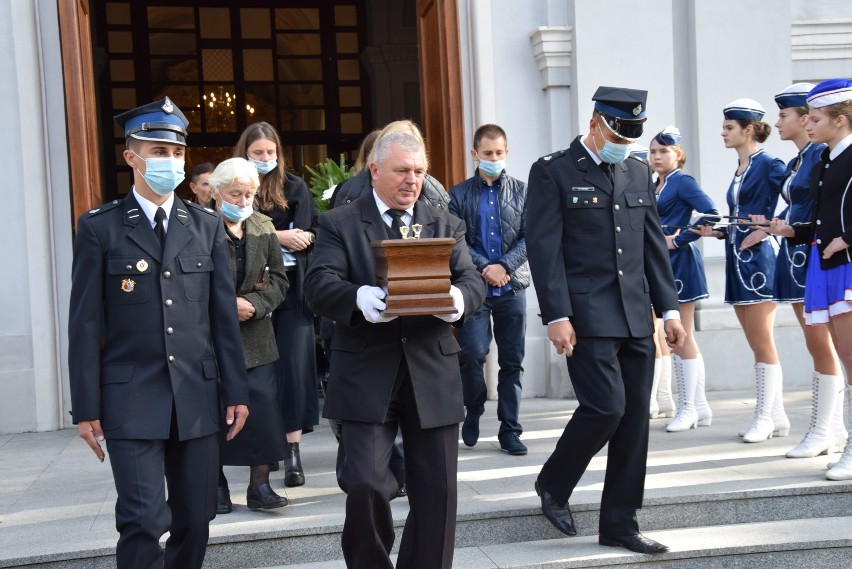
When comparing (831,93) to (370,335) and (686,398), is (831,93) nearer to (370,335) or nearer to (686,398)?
(686,398)

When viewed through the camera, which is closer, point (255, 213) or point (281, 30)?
point (255, 213)

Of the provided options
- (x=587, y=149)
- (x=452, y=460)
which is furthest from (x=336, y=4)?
(x=452, y=460)

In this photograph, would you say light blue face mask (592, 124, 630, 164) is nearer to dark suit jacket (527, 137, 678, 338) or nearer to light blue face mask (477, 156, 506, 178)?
dark suit jacket (527, 137, 678, 338)

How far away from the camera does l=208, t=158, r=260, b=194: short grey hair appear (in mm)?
5293

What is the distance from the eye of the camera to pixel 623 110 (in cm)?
475

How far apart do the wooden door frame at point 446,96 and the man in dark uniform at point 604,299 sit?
13.6 feet

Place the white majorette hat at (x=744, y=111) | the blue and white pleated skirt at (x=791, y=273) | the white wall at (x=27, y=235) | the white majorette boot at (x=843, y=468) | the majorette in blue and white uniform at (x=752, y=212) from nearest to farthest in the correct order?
1. the white majorette boot at (x=843, y=468)
2. the blue and white pleated skirt at (x=791, y=273)
3. the majorette in blue and white uniform at (x=752, y=212)
4. the white majorette hat at (x=744, y=111)
5. the white wall at (x=27, y=235)

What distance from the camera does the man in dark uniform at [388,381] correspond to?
3900mm

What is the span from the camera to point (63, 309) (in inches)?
334

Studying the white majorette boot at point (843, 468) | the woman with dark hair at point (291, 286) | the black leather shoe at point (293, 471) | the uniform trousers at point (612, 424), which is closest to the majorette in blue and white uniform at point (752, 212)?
the white majorette boot at point (843, 468)

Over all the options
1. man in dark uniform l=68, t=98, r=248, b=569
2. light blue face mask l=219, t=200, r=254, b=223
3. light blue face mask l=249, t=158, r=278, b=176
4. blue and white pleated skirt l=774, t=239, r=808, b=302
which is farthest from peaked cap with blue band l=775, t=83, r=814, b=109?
man in dark uniform l=68, t=98, r=248, b=569

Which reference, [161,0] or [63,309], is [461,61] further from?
[161,0]

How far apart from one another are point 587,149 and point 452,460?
170cm

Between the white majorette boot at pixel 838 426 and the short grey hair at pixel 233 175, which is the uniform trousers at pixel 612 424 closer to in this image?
the short grey hair at pixel 233 175
